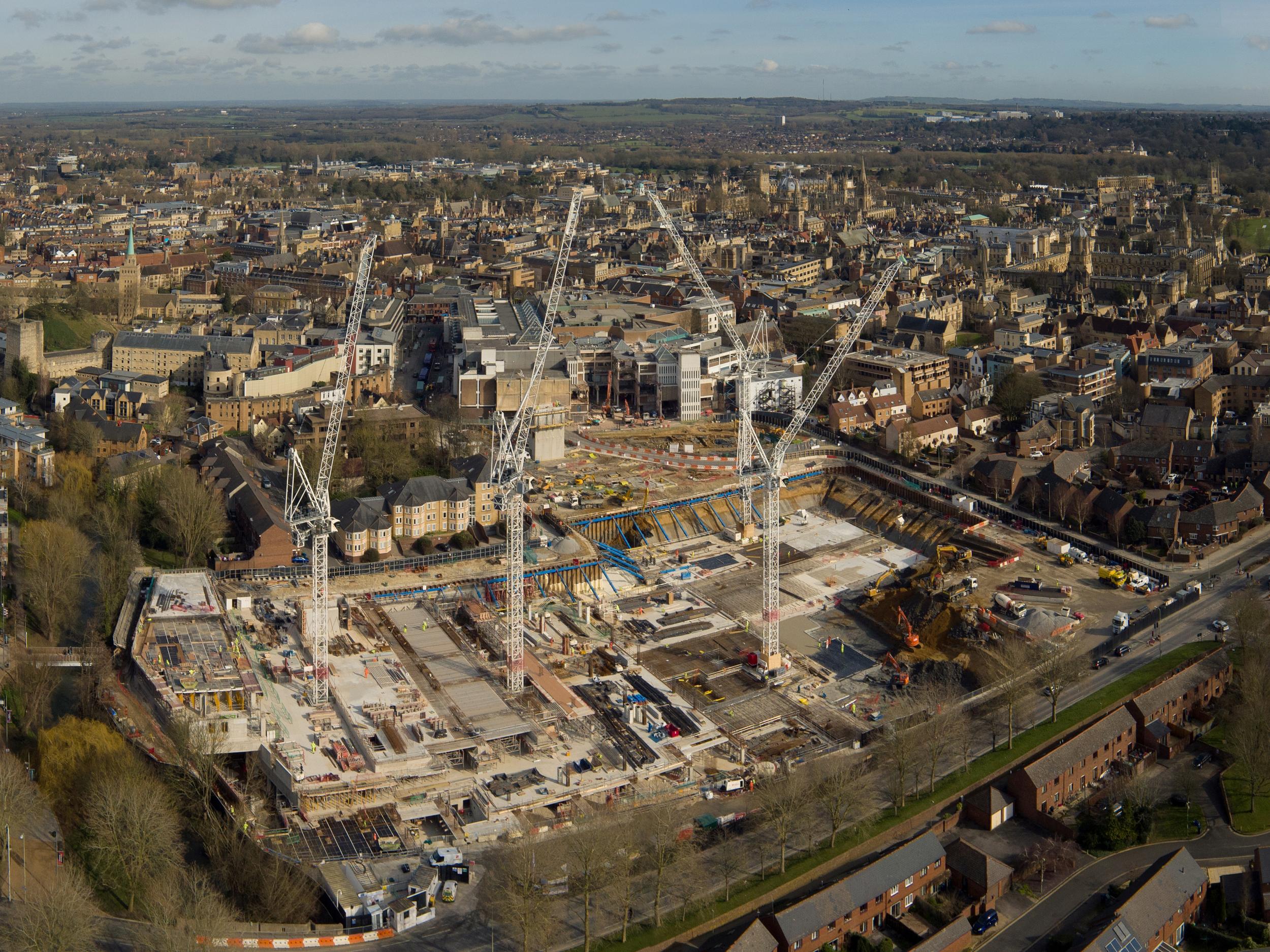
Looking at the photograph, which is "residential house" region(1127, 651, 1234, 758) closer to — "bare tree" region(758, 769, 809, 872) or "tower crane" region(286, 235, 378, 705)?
"bare tree" region(758, 769, 809, 872)

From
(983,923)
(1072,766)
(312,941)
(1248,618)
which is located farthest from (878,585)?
(312,941)

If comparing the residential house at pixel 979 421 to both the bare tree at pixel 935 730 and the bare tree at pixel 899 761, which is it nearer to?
the bare tree at pixel 935 730

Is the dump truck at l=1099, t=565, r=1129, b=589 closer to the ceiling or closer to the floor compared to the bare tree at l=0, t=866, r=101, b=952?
closer to the ceiling

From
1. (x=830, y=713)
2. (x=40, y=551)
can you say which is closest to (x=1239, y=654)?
(x=830, y=713)

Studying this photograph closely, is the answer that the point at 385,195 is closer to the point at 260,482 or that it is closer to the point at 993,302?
the point at 993,302

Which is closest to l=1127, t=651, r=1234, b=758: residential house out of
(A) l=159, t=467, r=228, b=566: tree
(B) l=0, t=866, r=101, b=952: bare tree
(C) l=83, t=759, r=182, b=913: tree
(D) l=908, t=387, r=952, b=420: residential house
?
(C) l=83, t=759, r=182, b=913: tree

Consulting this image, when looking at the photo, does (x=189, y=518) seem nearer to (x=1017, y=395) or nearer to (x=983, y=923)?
(x=983, y=923)
